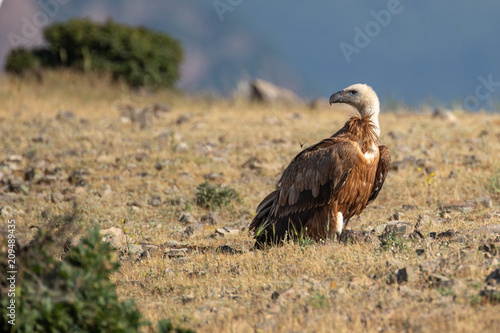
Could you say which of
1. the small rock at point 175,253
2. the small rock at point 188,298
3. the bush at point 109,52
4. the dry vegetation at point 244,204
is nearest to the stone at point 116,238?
the dry vegetation at point 244,204

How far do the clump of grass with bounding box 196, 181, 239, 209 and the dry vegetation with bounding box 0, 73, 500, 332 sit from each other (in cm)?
12

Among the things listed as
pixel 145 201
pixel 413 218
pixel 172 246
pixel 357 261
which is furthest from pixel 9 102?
pixel 357 261

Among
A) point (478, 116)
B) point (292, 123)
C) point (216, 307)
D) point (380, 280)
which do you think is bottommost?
point (216, 307)

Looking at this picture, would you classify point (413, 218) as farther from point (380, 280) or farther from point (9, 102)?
point (9, 102)

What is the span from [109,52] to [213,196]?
48.7 ft

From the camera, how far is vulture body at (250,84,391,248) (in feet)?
23.6

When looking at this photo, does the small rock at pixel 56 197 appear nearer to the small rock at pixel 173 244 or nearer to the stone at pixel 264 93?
the small rock at pixel 173 244

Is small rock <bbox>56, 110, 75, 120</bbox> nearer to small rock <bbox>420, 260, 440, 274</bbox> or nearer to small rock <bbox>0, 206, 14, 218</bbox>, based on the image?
small rock <bbox>0, 206, 14, 218</bbox>

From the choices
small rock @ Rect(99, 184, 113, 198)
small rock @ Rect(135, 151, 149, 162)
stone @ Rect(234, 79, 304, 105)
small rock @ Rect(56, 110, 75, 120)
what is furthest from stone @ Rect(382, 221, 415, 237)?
stone @ Rect(234, 79, 304, 105)

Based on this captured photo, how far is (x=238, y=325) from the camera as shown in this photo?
4879mm

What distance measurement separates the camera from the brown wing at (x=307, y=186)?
712 centimetres

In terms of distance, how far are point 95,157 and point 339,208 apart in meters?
6.86

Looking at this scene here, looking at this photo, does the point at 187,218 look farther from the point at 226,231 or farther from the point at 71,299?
the point at 71,299

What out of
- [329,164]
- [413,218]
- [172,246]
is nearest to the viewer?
[329,164]
